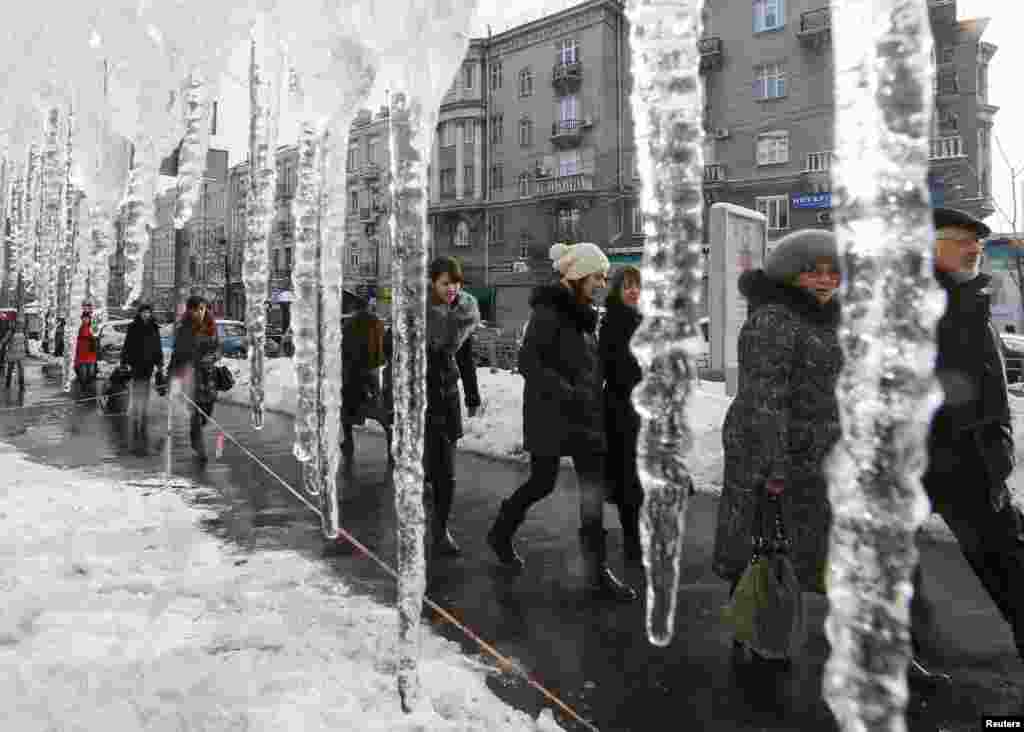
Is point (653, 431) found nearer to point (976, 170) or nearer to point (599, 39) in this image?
point (976, 170)

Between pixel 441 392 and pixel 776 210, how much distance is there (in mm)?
26589

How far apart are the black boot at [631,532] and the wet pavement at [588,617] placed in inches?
4.5

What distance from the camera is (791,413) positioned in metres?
2.88

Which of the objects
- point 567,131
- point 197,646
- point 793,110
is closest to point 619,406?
point 197,646

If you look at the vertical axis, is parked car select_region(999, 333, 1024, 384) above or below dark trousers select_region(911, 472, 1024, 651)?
above

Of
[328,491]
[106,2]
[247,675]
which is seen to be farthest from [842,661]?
[106,2]

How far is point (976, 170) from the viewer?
2534 centimetres

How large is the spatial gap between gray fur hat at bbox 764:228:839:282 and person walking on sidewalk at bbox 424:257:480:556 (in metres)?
2.12

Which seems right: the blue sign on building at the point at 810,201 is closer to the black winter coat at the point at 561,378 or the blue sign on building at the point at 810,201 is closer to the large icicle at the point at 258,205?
the black winter coat at the point at 561,378

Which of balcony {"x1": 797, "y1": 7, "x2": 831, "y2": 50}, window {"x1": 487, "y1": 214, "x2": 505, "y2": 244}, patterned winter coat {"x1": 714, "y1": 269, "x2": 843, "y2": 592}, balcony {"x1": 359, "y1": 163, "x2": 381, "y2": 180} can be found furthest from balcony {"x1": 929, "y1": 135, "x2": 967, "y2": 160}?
balcony {"x1": 359, "y1": 163, "x2": 381, "y2": 180}

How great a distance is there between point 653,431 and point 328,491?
52.4 inches

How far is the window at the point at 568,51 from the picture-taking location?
3388cm

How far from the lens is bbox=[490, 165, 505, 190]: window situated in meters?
37.8

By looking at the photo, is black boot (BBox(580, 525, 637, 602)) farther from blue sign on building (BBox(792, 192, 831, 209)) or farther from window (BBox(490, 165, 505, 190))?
window (BBox(490, 165, 505, 190))
